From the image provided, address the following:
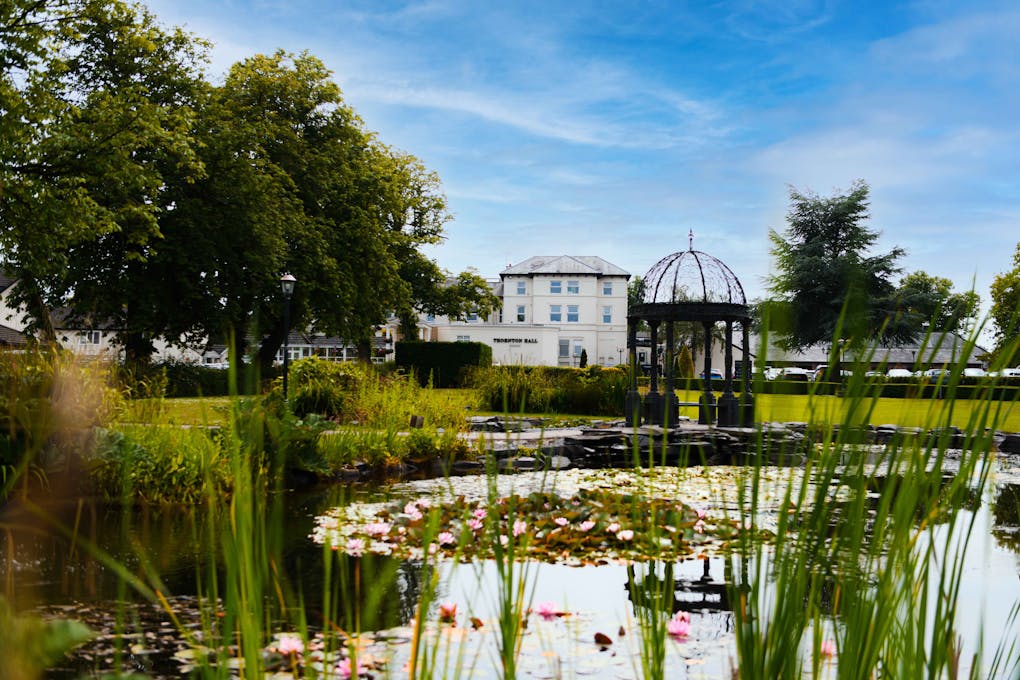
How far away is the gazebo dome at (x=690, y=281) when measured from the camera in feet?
40.1

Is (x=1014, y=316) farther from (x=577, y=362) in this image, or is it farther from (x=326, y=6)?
(x=577, y=362)

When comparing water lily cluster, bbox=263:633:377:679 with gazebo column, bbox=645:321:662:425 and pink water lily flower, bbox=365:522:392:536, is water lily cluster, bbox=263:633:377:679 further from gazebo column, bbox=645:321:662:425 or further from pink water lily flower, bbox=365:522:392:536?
gazebo column, bbox=645:321:662:425

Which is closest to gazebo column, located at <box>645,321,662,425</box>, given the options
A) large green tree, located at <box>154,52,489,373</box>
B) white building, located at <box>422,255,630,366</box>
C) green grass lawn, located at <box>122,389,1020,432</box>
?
green grass lawn, located at <box>122,389,1020,432</box>

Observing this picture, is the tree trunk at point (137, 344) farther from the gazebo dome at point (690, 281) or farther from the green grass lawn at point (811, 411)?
the gazebo dome at point (690, 281)

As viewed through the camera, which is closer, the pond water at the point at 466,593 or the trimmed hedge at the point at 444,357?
the pond water at the point at 466,593

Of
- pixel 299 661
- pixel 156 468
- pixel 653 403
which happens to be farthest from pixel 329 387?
pixel 299 661

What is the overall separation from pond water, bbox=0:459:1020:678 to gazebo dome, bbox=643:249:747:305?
643 cm

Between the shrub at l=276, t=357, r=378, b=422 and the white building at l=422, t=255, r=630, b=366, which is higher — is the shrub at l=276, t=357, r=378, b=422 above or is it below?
below

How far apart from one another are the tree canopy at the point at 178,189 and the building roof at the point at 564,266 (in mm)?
19717

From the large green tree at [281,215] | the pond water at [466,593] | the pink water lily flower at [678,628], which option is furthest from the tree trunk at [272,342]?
the pink water lily flower at [678,628]

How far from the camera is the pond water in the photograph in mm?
3080

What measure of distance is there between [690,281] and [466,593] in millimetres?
10280

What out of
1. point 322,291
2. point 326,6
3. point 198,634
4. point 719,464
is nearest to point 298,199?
point 322,291

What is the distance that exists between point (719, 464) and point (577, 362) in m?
37.9
